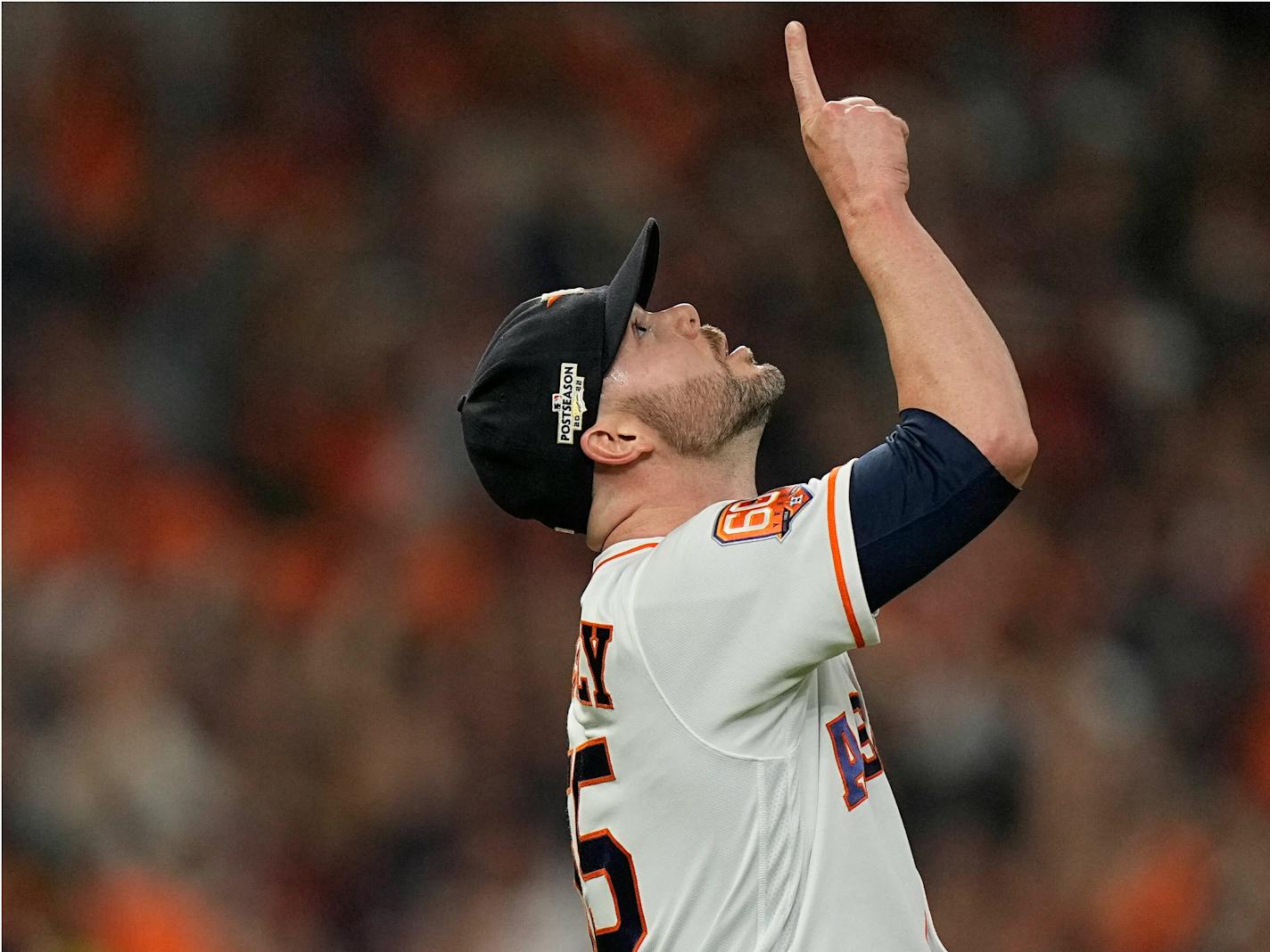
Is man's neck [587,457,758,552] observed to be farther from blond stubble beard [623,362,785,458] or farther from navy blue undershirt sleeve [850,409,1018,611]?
navy blue undershirt sleeve [850,409,1018,611]

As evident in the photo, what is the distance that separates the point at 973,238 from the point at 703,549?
374 centimetres

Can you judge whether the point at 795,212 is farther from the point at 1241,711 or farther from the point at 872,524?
the point at 872,524

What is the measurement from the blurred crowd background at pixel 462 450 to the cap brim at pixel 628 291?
2729 mm

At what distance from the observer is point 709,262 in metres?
4.83

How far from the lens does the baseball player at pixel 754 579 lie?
1413mm

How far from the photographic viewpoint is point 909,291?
4.75 ft

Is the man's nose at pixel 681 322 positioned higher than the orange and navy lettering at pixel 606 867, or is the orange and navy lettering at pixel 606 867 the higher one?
the man's nose at pixel 681 322

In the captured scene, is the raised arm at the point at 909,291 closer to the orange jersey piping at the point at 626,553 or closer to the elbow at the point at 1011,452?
the elbow at the point at 1011,452

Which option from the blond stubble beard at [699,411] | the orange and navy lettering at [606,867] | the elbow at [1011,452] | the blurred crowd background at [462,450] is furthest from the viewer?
the blurred crowd background at [462,450]

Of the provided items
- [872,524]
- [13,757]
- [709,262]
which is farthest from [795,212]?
[872,524]

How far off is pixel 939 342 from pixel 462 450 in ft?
10.7

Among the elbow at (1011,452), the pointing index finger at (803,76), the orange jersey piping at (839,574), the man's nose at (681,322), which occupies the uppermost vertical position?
the pointing index finger at (803,76)

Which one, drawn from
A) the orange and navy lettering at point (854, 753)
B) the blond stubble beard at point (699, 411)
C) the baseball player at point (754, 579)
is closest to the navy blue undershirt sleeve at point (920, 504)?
the baseball player at point (754, 579)

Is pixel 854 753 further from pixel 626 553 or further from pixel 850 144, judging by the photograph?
pixel 850 144
